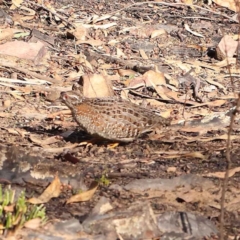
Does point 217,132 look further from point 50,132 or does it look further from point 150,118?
point 50,132

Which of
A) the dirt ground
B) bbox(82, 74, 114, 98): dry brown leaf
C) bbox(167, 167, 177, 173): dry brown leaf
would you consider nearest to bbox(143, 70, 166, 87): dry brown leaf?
the dirt ground

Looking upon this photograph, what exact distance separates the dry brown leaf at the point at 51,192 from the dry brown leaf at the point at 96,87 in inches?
145

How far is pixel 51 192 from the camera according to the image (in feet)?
19.9

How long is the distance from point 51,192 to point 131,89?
14.2 feet

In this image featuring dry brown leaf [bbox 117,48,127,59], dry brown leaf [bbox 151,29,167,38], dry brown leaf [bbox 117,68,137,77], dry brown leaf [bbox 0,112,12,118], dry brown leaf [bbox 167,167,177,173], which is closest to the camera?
dry brown leaf [bbox 167,167,177,173]

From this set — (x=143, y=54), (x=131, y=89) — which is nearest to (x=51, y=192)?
(x=131, y=89)

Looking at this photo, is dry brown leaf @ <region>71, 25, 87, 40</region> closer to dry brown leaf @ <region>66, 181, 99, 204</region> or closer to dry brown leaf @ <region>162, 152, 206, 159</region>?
dry brown leaf @ <region>162, 152, 206, 159</region>

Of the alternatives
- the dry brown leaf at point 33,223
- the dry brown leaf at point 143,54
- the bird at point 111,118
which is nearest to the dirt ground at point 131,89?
the dry brown leaf at point 143,54

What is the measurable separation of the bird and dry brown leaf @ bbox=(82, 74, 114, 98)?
146 centimetres

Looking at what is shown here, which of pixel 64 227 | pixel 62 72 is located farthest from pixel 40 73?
pixel 64 227

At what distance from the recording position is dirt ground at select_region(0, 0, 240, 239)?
6582mm

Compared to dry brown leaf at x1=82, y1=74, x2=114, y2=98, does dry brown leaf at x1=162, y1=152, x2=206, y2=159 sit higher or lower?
higher

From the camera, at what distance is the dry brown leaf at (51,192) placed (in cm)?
591

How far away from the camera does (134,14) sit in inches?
498
